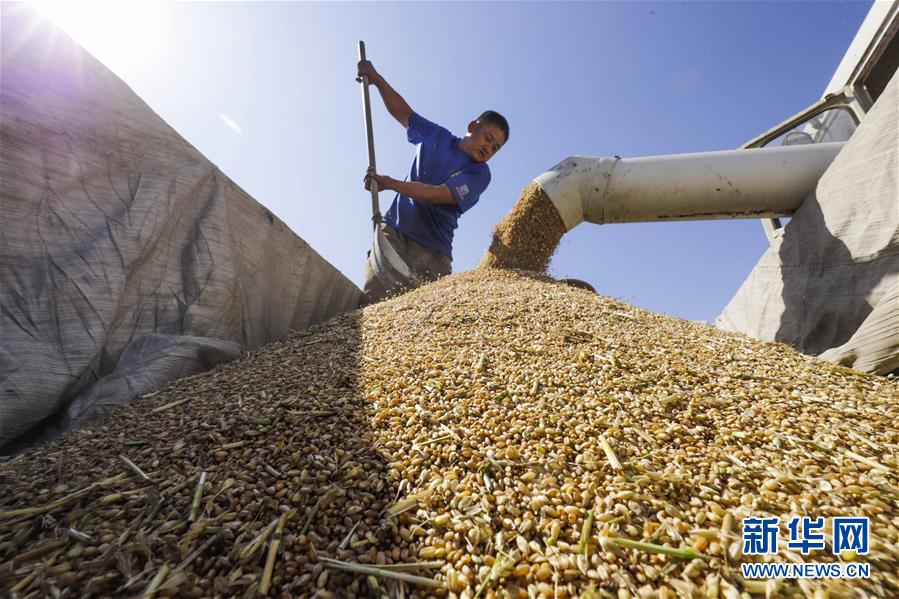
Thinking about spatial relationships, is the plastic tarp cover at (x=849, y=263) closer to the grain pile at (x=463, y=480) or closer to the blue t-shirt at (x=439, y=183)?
the grain pile at (x=463, y=480)

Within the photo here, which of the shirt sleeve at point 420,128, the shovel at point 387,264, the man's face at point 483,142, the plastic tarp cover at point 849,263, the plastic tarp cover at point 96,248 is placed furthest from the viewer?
the shirt sleeve at point 420,128

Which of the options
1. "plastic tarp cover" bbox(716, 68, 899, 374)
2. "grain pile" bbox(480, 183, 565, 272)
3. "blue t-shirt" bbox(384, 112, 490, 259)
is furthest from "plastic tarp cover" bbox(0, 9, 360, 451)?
"plastic tarp cover" bbox(716, 68, 899, 374)

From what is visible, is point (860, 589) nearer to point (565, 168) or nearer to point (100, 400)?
point (100, 400)

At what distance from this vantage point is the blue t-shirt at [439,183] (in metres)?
4.56

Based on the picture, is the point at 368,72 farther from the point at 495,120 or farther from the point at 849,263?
the point at 849,263

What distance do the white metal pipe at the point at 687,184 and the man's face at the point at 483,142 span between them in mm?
797

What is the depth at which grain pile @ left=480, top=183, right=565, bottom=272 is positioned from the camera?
4.16 m

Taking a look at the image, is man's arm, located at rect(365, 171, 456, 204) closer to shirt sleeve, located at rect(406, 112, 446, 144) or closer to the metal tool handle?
the metal tool handle

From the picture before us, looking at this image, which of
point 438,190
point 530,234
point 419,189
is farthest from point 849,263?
point 419,189

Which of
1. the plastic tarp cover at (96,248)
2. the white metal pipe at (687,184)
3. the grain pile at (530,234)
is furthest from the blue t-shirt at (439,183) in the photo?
the plastic tarp cover at (96,248)

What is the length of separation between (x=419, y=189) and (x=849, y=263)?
3552mm

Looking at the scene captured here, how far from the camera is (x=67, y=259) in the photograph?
188 cm

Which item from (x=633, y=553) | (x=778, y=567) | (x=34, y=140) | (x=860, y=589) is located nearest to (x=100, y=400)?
(x=34, y=140)

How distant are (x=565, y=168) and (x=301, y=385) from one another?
3.57 metres
